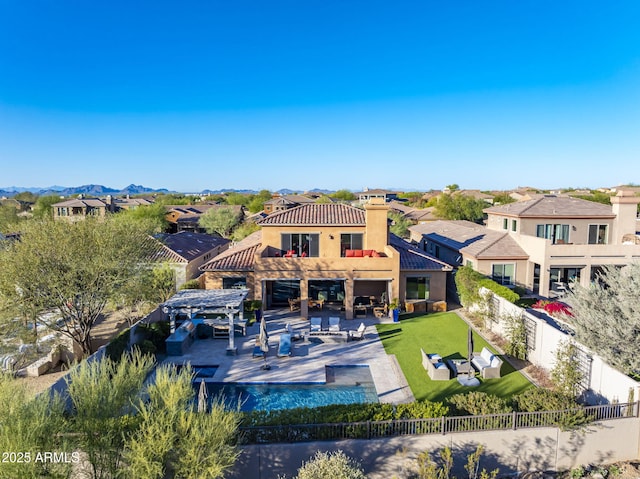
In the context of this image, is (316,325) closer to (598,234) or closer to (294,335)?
(294,335)

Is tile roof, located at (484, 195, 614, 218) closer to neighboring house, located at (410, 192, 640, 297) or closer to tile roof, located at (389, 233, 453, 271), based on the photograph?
neighboring house, located at (410, 192, 640, 297)

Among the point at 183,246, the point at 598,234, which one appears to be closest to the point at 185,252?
the point at 183,246

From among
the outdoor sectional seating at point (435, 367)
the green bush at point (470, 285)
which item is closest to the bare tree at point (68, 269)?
the outdoor sectional seating at point (435, 367)

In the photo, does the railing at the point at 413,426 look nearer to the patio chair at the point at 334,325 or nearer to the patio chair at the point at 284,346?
the patio chair at the point at 284,346

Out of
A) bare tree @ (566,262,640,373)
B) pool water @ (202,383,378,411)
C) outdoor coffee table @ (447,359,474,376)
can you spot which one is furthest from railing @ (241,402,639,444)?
outdoor coffee table @ (447,359,474,376)

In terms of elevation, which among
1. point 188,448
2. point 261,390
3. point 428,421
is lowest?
point 261,390

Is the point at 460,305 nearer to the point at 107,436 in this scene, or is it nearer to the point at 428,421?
the point at 428,421

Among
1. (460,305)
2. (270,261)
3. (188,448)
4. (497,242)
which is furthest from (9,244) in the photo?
(497,242)

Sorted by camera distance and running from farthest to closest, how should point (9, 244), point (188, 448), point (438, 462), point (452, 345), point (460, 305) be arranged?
point (460, 305) < point (452, 345) < point (9, 244) < point (438, 462) < point (188, 448)
